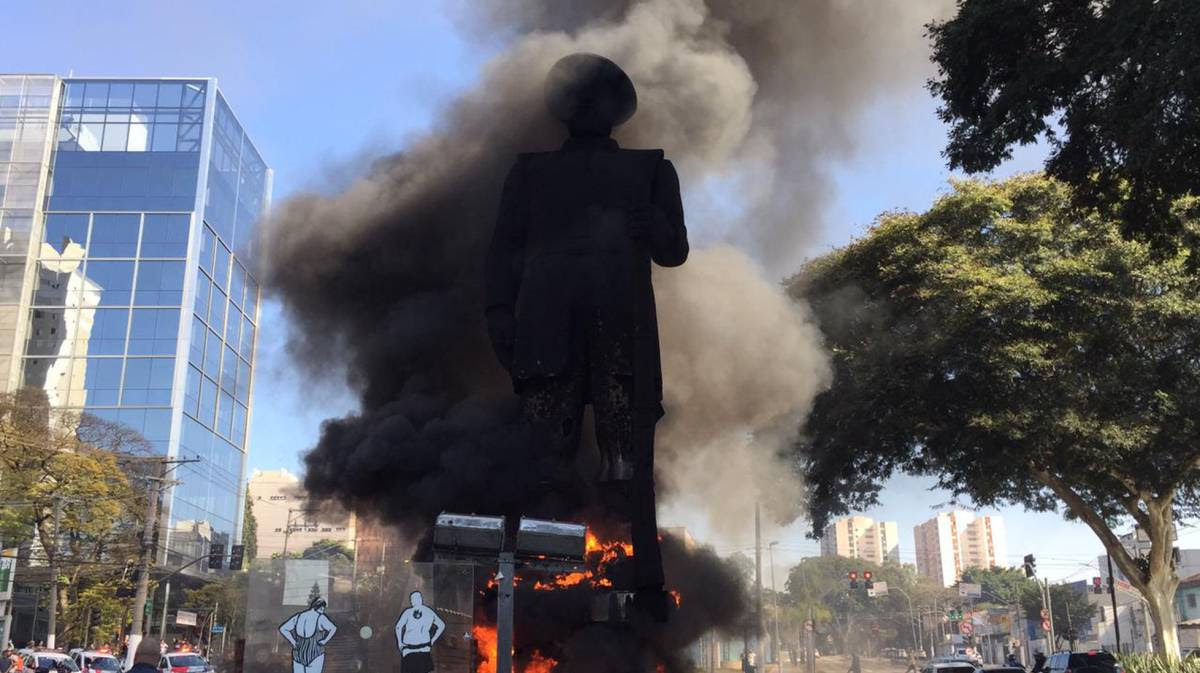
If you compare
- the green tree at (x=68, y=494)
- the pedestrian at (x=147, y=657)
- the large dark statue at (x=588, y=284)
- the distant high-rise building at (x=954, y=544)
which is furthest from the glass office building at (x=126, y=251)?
the distant high-rise building at (x=954, y=544)

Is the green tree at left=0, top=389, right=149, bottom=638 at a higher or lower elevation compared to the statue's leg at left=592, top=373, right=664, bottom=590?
higher

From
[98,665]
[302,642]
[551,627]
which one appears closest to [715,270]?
[551,627]

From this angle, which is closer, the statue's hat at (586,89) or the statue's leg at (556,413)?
the statue's leg at (556,413)

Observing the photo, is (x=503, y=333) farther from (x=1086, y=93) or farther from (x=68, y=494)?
(x=68, y=494)

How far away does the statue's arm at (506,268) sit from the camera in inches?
405

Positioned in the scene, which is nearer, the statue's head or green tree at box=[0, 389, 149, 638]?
the statue's head

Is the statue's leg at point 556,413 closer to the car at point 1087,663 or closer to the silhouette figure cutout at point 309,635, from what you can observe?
the silhouette figure cutout at point 309,635

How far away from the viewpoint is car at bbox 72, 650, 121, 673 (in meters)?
29.9

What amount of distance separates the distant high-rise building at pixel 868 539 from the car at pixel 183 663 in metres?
71.5

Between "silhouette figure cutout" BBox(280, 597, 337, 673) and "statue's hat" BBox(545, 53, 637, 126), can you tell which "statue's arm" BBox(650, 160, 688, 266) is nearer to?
"statue's hat" BBox(545, 53, 637, 126)

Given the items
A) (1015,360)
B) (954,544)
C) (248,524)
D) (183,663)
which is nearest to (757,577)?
(1015,360)

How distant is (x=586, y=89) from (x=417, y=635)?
18.0ft

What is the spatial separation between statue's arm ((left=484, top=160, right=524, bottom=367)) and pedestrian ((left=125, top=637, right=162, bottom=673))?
4.26 metres

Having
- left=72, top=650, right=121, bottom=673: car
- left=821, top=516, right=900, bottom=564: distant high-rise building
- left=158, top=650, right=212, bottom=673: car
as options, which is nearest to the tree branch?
left=158, top=650, right=212, bottom=673: car
